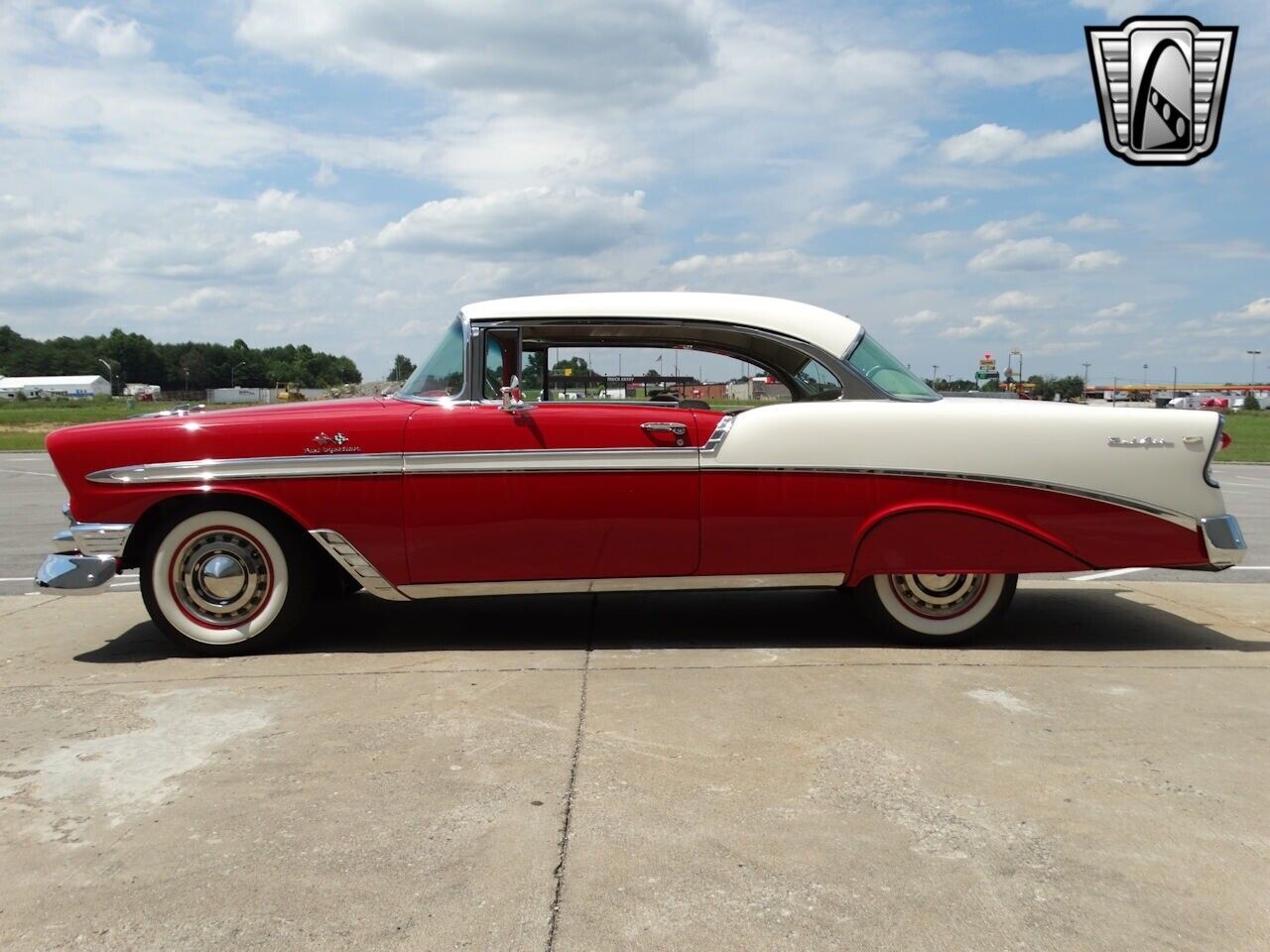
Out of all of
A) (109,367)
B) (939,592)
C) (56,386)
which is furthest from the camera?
(109,367)

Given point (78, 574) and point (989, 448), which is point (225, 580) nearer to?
point (78, 574)

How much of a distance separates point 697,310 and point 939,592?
1729 mm

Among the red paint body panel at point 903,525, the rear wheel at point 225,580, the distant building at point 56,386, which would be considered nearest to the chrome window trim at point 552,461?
the red paint body panel at point 903,525

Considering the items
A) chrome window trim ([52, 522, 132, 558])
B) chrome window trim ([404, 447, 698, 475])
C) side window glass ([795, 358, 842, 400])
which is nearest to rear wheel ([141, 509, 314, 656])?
chrome window trim ([52, 522, 132, 558])

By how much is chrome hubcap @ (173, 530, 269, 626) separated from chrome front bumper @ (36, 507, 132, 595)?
259 millimetres

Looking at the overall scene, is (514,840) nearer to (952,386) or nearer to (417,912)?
(417,912)

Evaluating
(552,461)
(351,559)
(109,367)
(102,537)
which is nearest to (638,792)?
(552,461)

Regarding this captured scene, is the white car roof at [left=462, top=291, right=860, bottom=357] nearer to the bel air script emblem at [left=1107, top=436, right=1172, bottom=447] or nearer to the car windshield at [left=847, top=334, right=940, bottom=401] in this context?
the car windshield at [left=847, top=334, right=940, bottom=401]

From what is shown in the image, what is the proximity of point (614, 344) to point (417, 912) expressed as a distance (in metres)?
3.26

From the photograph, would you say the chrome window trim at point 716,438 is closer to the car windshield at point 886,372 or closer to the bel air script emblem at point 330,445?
the car windshield at point 886,372

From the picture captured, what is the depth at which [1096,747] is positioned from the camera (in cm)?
337

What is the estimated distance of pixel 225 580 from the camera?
453 cm

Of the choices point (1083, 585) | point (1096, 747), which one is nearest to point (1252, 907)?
point (1096, 747)

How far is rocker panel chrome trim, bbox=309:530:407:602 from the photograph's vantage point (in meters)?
4.48
